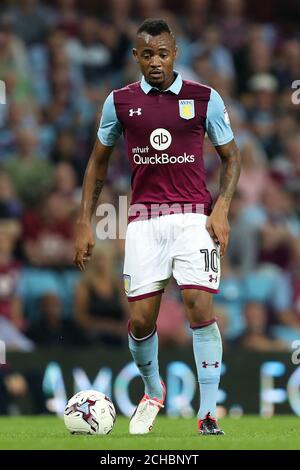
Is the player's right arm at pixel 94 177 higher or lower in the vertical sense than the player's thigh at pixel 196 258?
higher

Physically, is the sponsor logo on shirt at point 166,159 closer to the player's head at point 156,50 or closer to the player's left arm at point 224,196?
the player's left arm at point 224,196

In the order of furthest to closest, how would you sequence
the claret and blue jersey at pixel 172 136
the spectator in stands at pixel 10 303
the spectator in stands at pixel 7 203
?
the spectator in stands at pixel 7 203 < the spectator in stands at pixel 10 303 < the claret and blue jersey at pixel 172 136

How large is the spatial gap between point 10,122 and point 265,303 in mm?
3688

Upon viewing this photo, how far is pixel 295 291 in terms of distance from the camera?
13547 mm

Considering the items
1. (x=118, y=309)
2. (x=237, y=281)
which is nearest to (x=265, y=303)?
(x=237, y=281)

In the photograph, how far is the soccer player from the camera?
25.2 ft

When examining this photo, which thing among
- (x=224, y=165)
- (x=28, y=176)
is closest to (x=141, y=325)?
(x=224, y=165)

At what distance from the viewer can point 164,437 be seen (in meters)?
7.60

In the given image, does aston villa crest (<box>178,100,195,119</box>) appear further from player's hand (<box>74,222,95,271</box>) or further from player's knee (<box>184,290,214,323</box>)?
player's knee (<box>184,290,214,323</box>)

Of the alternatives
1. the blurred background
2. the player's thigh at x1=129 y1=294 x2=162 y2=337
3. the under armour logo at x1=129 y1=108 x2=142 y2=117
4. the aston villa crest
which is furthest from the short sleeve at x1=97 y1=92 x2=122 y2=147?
the blurred background

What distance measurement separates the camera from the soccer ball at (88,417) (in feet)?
25.6

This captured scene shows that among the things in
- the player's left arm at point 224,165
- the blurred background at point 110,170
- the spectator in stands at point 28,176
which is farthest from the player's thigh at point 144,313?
the spectator in stands at point 28,176

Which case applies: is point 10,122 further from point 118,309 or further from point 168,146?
point 168,146

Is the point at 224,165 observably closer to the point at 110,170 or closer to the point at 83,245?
the point at 83,245
